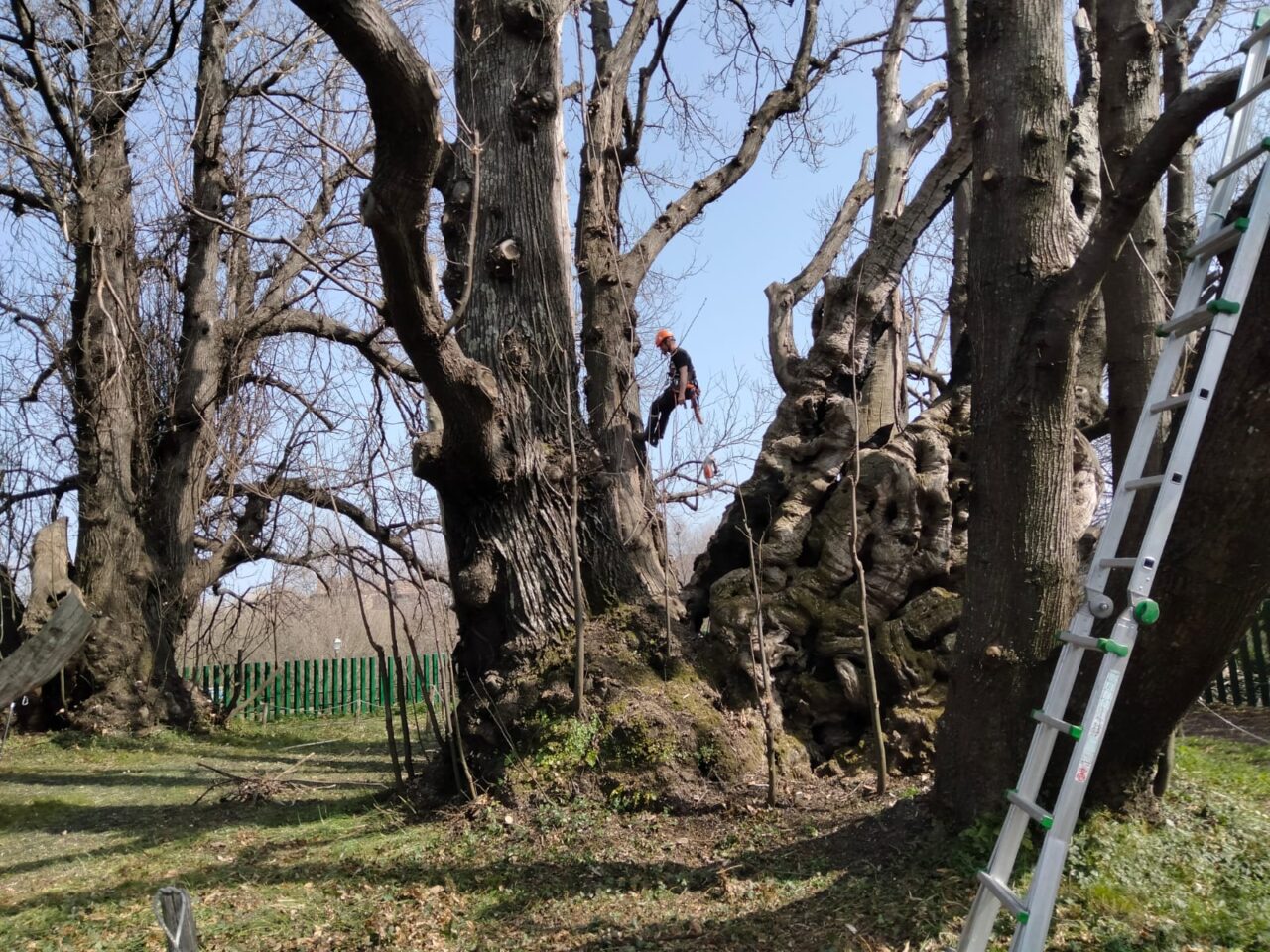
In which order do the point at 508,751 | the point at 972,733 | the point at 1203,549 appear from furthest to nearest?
1. the point at 508,751
2. the point at 972,733
3. the point at 1203,549

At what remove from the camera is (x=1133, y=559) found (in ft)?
11.2

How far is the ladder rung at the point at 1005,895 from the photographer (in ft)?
9.80

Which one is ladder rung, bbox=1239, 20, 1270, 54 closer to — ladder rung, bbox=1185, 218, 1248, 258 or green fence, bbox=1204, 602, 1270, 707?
ladder rung, bbox=1185, 218, 1248, 258

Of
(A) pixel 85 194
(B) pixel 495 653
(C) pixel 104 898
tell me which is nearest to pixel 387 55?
(B) pixel 495 653

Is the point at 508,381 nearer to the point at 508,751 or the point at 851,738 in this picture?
the point at 508,751

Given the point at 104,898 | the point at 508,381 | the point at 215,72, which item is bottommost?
the point at 104,898

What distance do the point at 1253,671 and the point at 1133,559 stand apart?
36.6ft

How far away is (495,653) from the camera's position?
696 centimetres

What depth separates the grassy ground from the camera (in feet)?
14.2

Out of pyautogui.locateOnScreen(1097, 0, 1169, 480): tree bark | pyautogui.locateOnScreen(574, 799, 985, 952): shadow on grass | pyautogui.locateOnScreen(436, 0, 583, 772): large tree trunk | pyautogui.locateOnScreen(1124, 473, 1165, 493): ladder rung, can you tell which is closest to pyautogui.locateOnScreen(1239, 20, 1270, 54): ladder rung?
pyautogui.locateOnScreen(1124, 473, 1165, 493): ladder rung

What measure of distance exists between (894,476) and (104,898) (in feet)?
18.1

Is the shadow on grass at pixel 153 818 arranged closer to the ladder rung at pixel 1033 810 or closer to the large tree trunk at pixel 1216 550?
the ladder rung at pixel 1033 810

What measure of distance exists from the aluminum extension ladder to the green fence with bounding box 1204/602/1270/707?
420 inches

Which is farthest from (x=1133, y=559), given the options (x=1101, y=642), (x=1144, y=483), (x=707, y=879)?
(x=707, y=879)
